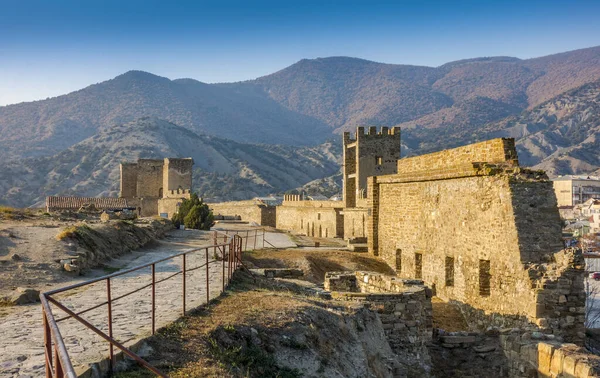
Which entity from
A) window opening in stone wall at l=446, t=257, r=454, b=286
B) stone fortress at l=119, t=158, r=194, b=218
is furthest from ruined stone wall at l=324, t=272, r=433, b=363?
stone fortress at l=119, t=158, r=194, b=218

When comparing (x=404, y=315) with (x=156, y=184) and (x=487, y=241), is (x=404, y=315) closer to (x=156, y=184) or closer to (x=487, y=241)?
(x=487, y=241)

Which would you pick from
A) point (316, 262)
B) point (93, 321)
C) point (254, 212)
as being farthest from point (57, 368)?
point (254, 212)

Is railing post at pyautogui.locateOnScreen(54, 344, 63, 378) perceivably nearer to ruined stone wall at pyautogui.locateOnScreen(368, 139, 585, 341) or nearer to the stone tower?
ruined stone wall at pyautogui.locateOnScreen(368, 139, 585, 341)

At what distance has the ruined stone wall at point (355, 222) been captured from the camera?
139ft

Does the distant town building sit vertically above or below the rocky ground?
above

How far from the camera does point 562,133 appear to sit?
18125cm

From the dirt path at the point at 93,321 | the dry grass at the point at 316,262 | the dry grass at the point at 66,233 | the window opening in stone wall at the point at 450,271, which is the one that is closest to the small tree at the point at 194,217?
the dry grass at the point at 316,262

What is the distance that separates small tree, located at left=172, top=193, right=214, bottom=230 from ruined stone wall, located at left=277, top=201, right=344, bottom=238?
11.0 metres

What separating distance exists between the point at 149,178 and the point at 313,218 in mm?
20467

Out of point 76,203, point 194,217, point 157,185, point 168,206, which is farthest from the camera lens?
point 157,185

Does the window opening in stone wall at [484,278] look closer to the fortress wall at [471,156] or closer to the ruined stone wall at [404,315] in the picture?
the fortress wall at [471,156]

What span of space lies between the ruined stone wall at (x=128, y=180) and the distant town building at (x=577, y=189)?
8340cm

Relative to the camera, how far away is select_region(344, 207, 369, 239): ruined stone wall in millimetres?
42438

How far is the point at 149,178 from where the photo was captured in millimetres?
63969
